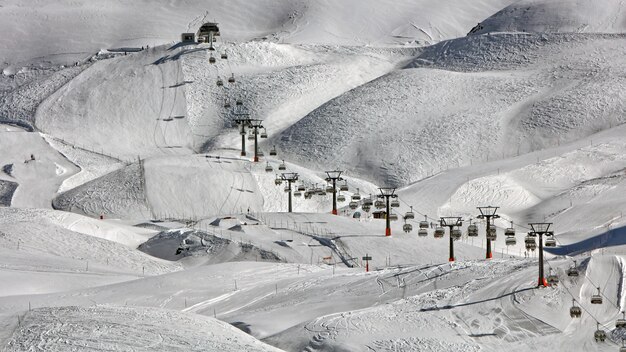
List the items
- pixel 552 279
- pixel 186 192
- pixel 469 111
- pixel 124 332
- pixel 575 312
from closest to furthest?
pixel 575 312, pixel 124 332, pixel 552 279, pixel 186 192, pixel 469 111

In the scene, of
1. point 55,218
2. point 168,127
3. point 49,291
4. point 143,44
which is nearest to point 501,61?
point 168,127

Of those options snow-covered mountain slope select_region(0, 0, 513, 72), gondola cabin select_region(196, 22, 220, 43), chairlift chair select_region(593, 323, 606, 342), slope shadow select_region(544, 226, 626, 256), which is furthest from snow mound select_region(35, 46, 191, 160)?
chairlift chair select_region(593, 323, 606, 342)

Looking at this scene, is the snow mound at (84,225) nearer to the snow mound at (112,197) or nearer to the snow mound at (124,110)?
the snow mound at (112,197)

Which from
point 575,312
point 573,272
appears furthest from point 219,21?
point 575,312

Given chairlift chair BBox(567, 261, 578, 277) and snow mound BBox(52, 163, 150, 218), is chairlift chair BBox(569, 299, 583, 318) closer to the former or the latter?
chairlift chair BBox(567, 261, 578, 277)

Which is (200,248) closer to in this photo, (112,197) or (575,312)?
(112,197)

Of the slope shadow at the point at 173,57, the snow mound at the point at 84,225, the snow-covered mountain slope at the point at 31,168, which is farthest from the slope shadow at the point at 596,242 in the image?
the slope shadow at the point at 173,57
